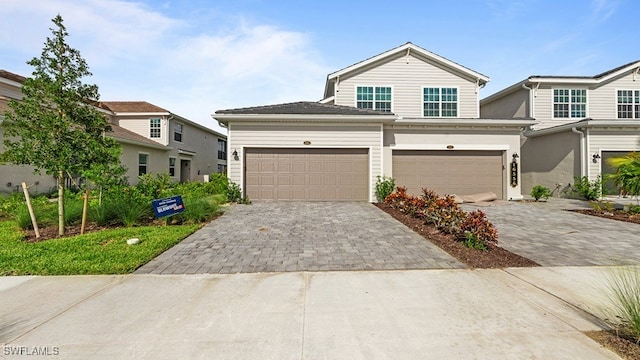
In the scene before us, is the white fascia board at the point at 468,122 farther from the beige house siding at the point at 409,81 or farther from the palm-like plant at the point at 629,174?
the palm-like plant at the point at 629,174

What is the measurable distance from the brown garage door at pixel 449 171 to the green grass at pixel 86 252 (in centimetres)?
927

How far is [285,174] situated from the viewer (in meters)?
12.0

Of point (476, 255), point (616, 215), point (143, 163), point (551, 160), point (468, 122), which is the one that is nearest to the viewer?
point (476, 255)

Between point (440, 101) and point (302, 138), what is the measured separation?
25.9 ft

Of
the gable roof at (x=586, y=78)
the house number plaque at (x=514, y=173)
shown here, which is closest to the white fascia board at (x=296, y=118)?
the house number plaque at (x=514, y=173)

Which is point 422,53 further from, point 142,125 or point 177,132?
point 142,125

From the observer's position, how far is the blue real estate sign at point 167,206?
7000mm

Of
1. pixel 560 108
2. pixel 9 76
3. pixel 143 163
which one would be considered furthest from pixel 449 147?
pixel 9 76

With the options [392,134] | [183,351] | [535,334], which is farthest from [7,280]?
[392,134]

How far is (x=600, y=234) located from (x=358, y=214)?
18.7ft

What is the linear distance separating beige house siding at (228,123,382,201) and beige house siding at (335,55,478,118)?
362 centimetres

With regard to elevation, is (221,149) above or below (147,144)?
above

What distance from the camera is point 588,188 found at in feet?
42.8

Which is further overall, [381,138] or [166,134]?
[166,134]
